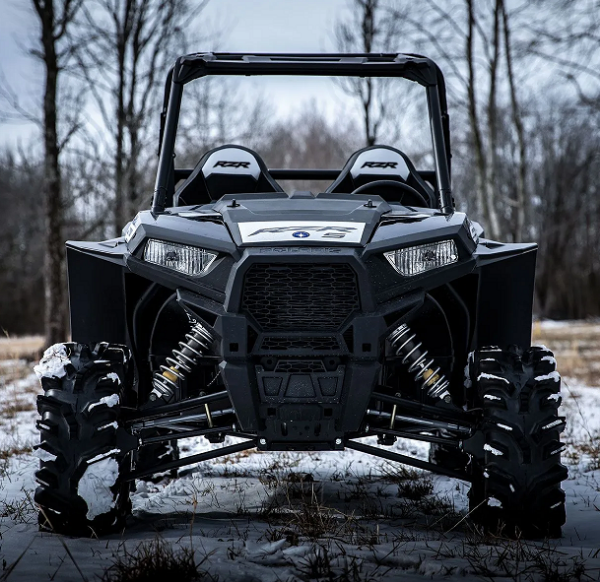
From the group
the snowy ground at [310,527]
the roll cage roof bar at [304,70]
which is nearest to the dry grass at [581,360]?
the snowy ground at [310,527]

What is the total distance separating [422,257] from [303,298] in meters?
0.54

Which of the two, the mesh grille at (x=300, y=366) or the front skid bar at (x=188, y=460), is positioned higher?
the mesh grille at (x=300, y=366)

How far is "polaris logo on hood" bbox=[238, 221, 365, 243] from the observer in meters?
2.90

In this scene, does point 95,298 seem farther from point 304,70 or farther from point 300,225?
point 304,70

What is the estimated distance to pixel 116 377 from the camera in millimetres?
3113

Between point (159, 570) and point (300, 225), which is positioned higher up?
point (300, 225)

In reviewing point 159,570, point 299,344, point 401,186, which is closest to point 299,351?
point 299,344

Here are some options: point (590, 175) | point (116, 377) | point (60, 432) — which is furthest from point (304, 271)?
point (590, 175)

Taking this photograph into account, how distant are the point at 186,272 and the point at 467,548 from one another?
151cm

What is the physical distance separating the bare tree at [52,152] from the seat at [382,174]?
25.6ft

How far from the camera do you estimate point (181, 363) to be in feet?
11.0

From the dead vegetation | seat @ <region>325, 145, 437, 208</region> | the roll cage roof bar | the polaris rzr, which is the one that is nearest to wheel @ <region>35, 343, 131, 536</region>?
the polaris rzr

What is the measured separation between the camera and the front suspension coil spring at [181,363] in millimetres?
3277

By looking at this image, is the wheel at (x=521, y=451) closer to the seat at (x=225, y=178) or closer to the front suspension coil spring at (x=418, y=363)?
the front suspension coil spring at (x=418, y=363)
